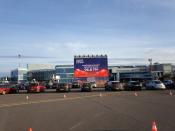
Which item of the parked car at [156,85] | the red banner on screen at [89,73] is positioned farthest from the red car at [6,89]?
the parked car at [156,85]

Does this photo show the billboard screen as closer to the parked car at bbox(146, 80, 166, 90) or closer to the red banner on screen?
the red banner on screen

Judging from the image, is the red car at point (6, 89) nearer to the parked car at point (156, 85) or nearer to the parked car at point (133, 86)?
the parked car at point (133, 86)

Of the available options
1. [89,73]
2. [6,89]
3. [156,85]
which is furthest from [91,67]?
[6,89]

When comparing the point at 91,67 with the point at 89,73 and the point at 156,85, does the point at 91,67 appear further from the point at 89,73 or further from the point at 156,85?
the point at 156,85

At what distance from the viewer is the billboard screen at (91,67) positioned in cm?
7862

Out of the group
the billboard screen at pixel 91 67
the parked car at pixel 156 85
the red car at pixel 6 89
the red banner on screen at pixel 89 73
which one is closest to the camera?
the red car at pixel 6 89

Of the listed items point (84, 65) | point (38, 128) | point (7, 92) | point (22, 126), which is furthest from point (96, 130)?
point (84, 65)

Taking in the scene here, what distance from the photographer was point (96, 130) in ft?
44.4

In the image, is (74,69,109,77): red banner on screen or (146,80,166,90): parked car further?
(74,69,109,77): red banner on screen

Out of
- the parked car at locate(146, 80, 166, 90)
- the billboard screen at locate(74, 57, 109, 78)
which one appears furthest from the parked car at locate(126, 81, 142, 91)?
the billboard screen at locate(74, 57, 109, 78)

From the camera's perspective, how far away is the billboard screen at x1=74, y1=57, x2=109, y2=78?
78.6m

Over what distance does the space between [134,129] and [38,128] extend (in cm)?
356

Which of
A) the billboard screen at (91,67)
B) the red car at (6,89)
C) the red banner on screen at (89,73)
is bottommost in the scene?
the red car at (6,89)

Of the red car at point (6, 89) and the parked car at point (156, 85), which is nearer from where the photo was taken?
the red car at point (6, 89)
